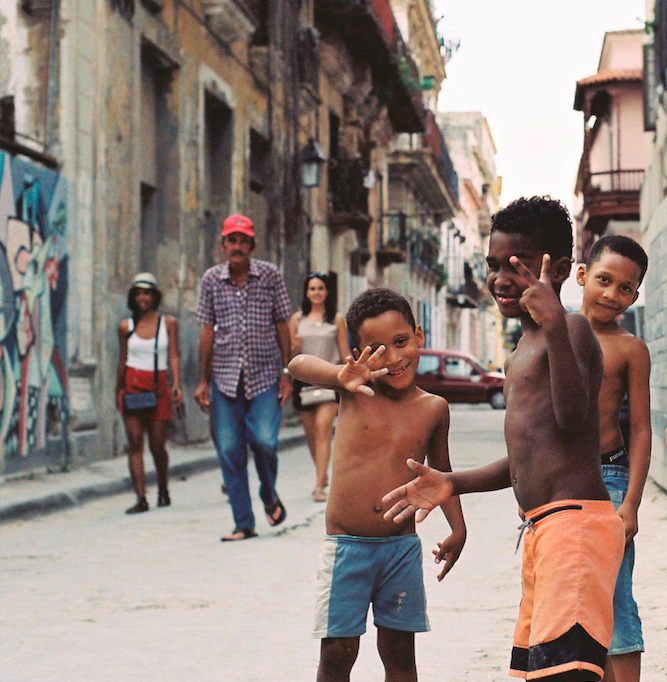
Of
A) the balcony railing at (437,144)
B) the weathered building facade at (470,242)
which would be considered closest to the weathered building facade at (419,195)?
the balcony railing at (437,144)

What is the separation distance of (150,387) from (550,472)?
6255 millimetres

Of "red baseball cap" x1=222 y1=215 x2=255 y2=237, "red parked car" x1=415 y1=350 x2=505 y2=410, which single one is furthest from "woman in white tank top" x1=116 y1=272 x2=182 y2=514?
"red parked car" x1=415 y1=350 x2=505 y2=410

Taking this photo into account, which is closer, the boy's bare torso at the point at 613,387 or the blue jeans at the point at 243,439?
the boy's bare torso at the point at 613,387

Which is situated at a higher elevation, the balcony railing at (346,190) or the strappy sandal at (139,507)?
the balcony railing at (346,190)

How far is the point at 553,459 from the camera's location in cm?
263

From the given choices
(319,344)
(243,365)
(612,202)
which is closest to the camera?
(243,365)

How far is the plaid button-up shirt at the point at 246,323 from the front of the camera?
718cm

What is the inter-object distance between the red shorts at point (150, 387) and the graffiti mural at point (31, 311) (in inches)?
56.9

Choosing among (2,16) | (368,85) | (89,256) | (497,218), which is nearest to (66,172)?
(89,256)

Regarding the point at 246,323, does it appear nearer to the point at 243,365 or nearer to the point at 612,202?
the point at 243,365

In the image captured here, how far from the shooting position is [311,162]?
1997cm

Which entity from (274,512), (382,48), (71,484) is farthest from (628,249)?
(382,48)

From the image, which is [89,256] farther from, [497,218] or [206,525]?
[497,218]

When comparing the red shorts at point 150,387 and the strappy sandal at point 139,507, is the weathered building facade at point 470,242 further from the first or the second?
the strappy sandal at point 139,507
